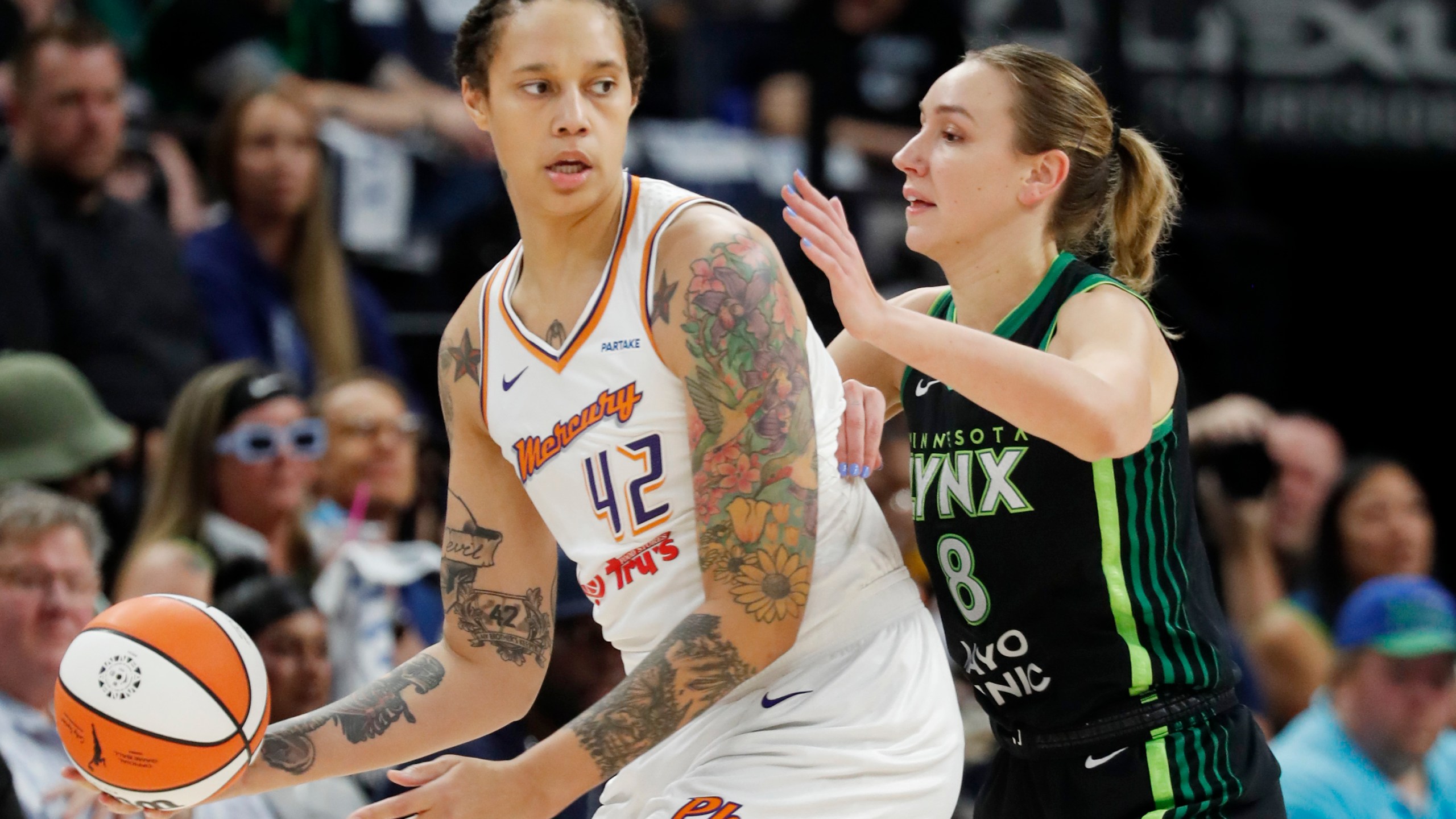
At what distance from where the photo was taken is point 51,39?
619cm

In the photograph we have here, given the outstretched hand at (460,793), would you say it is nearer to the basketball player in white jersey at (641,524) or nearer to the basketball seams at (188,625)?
the basketball player in white jersey at (641,524)

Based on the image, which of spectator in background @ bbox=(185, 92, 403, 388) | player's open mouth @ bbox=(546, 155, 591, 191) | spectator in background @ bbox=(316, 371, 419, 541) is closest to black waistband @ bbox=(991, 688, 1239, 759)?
player's open mouth @ bbox=(546, 155, 591, 191)

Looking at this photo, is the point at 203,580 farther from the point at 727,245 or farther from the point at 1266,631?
the point at 1266,631

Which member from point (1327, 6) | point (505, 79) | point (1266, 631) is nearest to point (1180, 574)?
point (505, 79)

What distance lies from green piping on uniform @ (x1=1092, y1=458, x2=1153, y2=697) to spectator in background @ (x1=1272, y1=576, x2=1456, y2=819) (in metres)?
2.08

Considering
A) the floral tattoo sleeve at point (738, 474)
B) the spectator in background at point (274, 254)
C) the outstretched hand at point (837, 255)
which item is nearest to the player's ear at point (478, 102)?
the floral tattoo sleeve at point (738, 474)

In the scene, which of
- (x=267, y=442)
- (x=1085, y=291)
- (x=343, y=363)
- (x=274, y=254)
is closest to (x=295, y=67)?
(x=274, y=254)

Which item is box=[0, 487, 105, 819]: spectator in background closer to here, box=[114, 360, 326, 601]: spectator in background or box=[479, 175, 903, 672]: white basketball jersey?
box=[114, 360, 326, 601]: spectator in background

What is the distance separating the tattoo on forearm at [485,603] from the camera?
3.59 meters

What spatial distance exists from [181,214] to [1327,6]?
5750 millimetres

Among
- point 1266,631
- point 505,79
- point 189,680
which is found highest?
point 505,79

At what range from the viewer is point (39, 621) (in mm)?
4598

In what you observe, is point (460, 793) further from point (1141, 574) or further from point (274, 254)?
point (274, 254)

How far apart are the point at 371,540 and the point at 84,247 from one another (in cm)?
152
